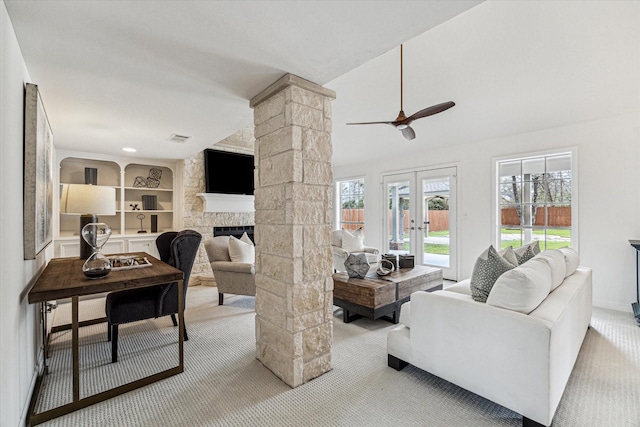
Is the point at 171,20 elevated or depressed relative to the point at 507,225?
elevated

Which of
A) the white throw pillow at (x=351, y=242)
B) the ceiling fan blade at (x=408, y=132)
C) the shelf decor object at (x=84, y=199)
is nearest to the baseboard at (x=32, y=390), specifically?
the shelf decor object at (x=84, y=199)

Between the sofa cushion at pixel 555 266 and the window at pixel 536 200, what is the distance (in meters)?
2.11

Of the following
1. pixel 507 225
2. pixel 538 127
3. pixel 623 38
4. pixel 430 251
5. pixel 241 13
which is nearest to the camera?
pixel 241 13

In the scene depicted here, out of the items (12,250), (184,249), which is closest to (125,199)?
(184,249)

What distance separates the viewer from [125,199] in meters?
4.80

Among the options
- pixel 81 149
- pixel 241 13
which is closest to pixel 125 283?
pixel 241 13

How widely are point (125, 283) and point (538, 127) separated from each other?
5097 millimetres

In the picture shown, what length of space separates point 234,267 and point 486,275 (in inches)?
107

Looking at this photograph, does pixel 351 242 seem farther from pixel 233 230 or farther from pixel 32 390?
pixel 32 390

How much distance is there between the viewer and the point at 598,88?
3.08 m

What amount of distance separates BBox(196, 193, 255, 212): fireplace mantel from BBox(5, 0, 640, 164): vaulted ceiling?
0.84 meters

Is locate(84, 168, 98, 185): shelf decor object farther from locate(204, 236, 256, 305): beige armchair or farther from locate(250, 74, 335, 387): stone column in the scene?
locate(250, 74, 335, 387): stone column

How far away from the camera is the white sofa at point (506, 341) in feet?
4.85

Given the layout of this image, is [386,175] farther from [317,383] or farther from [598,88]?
[317,383]
